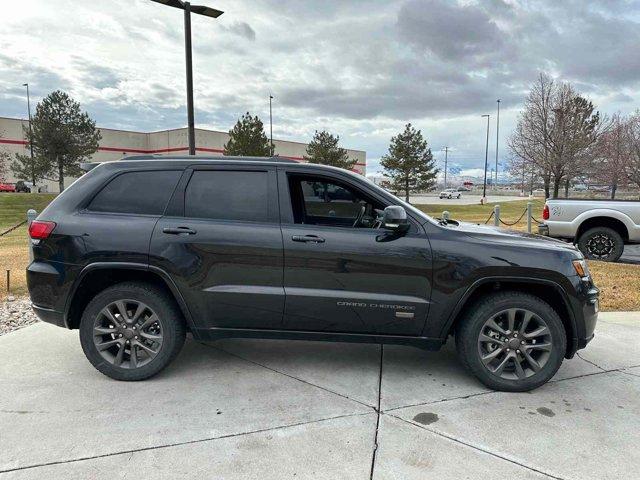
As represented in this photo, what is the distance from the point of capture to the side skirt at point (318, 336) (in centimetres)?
358

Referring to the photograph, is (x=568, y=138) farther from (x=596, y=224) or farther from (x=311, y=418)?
(x=311, y=418)

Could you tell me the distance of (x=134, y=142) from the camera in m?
57.4

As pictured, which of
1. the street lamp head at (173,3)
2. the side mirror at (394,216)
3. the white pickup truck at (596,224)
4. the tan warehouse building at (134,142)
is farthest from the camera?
the tan warehouse building at (134,142)

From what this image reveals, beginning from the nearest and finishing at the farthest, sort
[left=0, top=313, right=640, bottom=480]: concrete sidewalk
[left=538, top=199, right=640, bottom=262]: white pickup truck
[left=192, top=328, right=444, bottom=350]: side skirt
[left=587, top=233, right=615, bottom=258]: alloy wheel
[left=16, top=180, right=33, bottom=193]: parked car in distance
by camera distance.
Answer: [left=0, top=313, right=640, bottom=480]: concrete sidewalk < [left=192, top=328, right=444, bottom=350]: side skirt < [left=538, top=199, right=640, bottom=262]: white pickup truck < [left=587, top=233, right=615, bottom=258]: alloy wheel < [left=16, top=180, right=33, bottom=193]: parked car in distance

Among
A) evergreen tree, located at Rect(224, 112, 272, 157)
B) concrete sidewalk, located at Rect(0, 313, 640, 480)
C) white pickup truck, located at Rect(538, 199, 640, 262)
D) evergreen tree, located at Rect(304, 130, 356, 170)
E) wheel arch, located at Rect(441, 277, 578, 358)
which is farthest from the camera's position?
evergreen tree, located at Rect(304, 130, 356, 170)

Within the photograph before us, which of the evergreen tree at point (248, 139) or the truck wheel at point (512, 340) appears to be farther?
the evergreen tree at point (248, 139)

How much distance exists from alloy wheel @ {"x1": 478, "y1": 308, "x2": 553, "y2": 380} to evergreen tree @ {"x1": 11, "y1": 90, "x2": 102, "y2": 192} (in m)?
31.8

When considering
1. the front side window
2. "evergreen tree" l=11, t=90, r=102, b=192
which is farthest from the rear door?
"evergreen tree" l=11, t=90, r=102, b=192

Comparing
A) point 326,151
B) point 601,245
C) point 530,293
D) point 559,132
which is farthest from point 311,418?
point 326,151

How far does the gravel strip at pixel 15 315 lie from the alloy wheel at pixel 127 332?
2099 millimetres

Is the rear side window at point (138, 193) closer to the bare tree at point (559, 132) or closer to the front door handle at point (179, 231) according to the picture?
the front door handle at point (179, 231)

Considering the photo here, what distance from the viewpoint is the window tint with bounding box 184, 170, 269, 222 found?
3.64m

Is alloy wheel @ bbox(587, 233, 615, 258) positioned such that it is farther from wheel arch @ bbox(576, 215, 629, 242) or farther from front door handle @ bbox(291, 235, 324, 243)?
front door handle @ bbox(291, 235, 324, 243)

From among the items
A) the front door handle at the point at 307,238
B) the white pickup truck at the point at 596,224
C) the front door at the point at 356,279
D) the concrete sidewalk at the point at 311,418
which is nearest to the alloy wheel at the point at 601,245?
the white pickup truck at the point at 596,224
